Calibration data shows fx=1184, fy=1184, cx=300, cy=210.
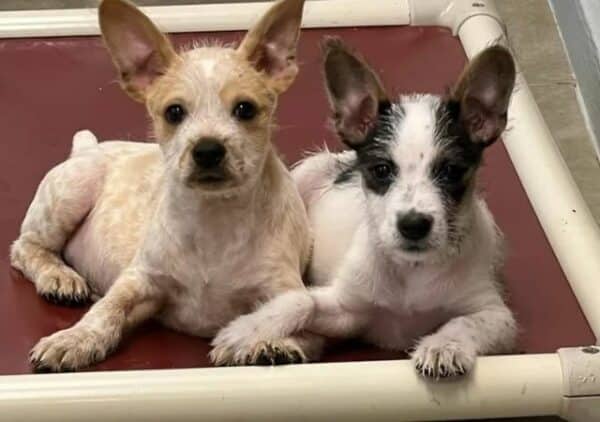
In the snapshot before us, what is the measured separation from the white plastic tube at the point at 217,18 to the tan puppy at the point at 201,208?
3.74ft

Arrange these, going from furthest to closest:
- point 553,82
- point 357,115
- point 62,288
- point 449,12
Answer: point 553,82 → point 449,12 → point 62,288 → point 357,115

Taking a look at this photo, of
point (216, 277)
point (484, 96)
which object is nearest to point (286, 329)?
point (216, 277)

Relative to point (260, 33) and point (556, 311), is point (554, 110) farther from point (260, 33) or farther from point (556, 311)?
point (260, 33)

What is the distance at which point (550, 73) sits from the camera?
4211mm

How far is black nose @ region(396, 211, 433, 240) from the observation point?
1.93 meters

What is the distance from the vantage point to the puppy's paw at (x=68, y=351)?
2.08m

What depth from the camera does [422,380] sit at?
78.6 inches

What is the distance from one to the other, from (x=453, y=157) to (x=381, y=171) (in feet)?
0.41

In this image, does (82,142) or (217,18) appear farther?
(217,18)

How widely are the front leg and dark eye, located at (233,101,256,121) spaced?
0.38 m

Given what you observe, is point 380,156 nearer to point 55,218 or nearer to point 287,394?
point 287,394

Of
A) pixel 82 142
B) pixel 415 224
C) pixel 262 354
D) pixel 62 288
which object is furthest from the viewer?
pixel 82 142

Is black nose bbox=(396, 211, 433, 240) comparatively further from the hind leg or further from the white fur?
the hind leg

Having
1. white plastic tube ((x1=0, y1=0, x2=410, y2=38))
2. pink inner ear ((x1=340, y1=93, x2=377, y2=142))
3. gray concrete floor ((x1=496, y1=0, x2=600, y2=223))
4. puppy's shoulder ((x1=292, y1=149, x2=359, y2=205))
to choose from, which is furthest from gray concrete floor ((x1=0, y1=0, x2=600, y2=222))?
pink inner ear ((x1=340, y1=93, x2=377, y2=142))
